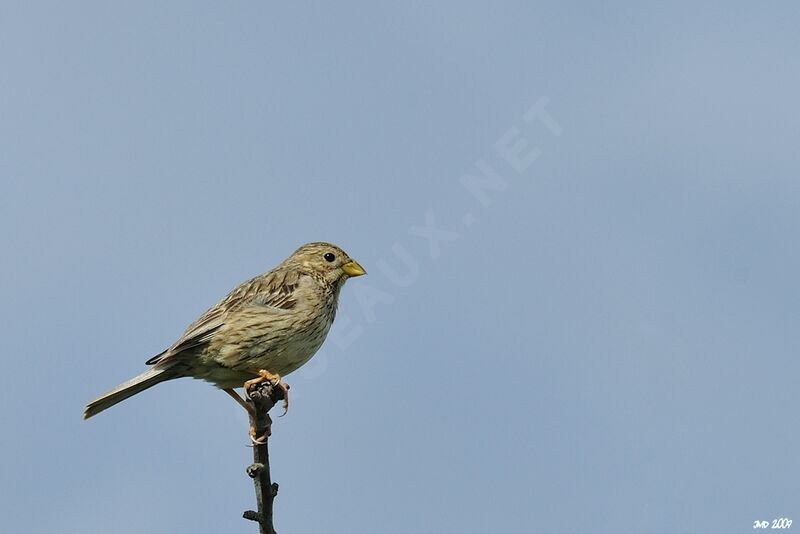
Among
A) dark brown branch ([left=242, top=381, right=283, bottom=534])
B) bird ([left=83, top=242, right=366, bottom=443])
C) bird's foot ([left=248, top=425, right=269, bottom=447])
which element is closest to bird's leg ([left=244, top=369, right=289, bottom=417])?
bird ([left=83, top=242, right=366, bottom=443])

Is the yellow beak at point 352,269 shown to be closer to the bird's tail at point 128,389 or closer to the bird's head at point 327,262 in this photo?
the bird's head at point 327,262

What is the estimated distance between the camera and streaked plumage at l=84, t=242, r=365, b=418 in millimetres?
9539

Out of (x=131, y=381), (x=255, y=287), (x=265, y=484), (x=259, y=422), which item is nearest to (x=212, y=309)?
(x=255, y=287)

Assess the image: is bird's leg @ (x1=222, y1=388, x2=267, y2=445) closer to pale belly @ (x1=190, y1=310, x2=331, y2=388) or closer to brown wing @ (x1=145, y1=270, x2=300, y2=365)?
pale belly @ (x1=190, y1=310, x2=331, y2=388)

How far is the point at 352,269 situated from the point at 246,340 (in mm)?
1916

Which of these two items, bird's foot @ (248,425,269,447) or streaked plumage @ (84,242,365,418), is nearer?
bird's foot @ (248,425,269,447)

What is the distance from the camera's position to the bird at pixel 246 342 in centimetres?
951

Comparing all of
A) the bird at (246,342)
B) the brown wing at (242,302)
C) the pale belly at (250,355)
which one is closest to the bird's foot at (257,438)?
the bird at (246,342)

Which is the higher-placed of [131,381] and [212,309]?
[212,309]

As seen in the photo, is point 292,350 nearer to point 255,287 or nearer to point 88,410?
point 255,287

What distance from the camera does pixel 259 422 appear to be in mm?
7777

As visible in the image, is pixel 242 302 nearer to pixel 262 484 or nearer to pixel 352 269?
pixel 352 269

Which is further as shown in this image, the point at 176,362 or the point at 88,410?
the point at 176,362

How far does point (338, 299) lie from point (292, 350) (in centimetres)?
128
